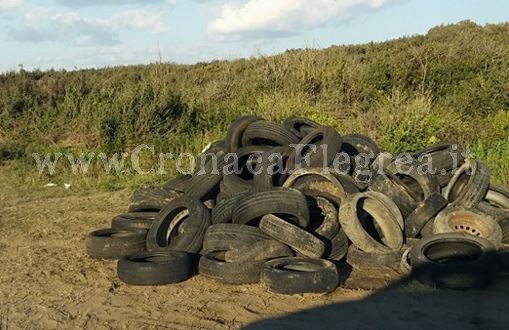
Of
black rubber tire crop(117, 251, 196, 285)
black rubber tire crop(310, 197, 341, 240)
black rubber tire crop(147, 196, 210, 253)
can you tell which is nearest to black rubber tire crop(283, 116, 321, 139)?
black rubber tire crop(310, 197, 341, 240)

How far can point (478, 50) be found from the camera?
1845cm

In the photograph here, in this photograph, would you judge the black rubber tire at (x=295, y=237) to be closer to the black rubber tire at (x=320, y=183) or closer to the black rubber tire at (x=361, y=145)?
the black rubber tire at (x=320, y=183)

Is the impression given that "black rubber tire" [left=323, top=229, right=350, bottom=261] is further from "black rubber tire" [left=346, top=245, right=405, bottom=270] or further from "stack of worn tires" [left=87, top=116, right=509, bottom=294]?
"black rubber tire" [left=346, top=245, right=405, bottom=270]

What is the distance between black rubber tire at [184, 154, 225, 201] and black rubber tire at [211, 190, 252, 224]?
75cm

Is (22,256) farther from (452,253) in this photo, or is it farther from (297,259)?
(452,253)

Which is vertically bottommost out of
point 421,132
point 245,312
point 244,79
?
point 245,312

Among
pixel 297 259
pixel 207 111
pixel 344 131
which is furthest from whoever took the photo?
pixel 207 111

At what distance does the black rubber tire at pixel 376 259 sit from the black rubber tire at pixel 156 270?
1.90m

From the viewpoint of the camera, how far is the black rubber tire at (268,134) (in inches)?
344

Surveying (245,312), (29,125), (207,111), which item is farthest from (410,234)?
(29,125)

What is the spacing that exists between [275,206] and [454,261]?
2.05m

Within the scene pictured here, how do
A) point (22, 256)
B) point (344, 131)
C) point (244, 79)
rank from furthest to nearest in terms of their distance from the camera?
1. point (244, 79)
2. point (344, 131)
3. point (22, 256)

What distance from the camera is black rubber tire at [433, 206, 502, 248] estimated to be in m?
6.79

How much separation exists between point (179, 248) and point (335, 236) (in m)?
1.85
